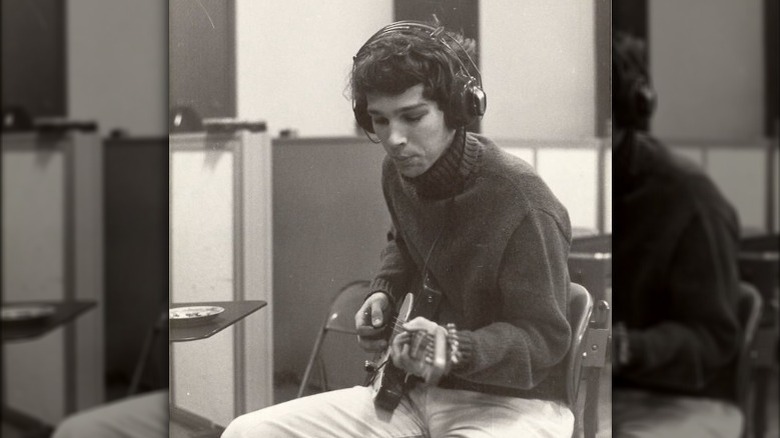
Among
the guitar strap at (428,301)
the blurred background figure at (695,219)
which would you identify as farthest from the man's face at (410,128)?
the blurred background figure at (695,219)

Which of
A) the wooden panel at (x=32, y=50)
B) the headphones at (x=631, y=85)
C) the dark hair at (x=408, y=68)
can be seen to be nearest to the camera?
the dark hair at (x=408, y=68)

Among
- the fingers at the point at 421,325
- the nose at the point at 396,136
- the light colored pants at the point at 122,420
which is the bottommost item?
the light colored pants at the point at 122,420

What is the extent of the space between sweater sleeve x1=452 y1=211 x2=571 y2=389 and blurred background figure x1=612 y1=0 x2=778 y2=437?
327mm

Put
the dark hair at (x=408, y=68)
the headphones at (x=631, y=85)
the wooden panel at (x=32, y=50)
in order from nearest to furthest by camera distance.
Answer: the dark hair at (x=408, y=68)
the wooden panel at (x=32, y=50)
the headphones at (x=631, y=85)

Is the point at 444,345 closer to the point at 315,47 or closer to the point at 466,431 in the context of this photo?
the point at 466,431

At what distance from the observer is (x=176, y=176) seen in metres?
0.74

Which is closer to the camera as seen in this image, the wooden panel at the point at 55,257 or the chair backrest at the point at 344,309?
the chair backrest at the point at 344,309

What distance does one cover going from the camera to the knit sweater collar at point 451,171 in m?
0.73

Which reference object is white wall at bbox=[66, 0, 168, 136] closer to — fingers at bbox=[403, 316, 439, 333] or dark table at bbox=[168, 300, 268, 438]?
dark table at bbox=[168, 300, 268, 438]

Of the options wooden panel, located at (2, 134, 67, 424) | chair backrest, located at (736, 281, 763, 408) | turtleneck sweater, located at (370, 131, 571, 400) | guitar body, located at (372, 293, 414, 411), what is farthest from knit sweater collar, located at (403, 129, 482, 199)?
chair backrest, located at (736, 281, 763, 408)

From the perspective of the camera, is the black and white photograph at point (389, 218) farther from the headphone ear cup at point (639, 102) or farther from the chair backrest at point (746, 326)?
the chair backrest at point (746, 326)

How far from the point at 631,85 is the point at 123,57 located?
2.18 feet

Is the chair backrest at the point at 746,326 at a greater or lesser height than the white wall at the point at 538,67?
lesser

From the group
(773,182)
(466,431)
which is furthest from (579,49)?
(773,182)
